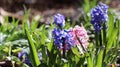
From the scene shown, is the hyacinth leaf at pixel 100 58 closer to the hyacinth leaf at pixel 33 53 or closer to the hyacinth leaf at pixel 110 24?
the hyacinth leaf at pixel 33 53

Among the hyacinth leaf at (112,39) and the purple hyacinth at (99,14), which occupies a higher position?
the purple hyacinth at (99,14)

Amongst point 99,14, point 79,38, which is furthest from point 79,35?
point 99,14

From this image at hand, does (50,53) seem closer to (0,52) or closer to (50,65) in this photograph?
(50,65)

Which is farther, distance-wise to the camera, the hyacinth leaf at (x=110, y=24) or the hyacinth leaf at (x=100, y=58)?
the hyacinth leaf at (x=110, y=24)

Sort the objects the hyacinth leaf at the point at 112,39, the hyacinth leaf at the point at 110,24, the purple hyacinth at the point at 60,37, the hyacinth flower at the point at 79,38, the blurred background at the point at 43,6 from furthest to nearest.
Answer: the blurred background at the point at 43,6 → the hyacinth leaf at the point at 110,24 → the hyacinth leaf at the point at 112,39 → the hyacinth flower at the point at 79,38 → the purple hyacinth at the point at 60,37

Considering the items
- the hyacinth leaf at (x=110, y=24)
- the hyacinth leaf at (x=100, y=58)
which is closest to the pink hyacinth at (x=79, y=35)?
the hyacinth leaf at (x=100, y=58)

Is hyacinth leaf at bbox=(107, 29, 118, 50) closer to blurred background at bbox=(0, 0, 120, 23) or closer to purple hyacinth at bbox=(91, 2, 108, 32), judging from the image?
purple hyacinth at bbox=(91, 2, 108, 32)

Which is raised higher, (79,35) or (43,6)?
(79,35)

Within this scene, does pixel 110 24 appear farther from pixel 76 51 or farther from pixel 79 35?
pixel 76 51
